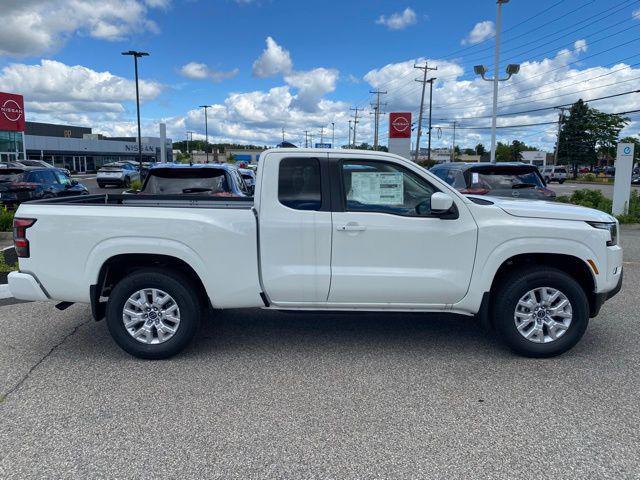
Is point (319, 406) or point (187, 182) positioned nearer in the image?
point (319, 406)

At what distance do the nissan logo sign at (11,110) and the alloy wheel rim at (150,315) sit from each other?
40935 mm

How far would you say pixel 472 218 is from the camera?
441cm

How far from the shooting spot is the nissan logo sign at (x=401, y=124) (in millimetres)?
14531

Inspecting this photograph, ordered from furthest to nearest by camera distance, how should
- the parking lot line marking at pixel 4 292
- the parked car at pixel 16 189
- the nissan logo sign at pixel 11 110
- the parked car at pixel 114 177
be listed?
the nissan logo sign at pixel 11 110 < the parked car at pixel 114 177 < the parked car at pixel 16 189 < the parking lot line marking at pixel 4 292

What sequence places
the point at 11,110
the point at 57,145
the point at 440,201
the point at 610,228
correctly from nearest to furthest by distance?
the point at 440,201 < the point at 610,228 < the point at 11,110 < the point at 57,145

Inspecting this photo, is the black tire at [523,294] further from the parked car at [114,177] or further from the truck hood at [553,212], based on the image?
the parked car at [114,177]

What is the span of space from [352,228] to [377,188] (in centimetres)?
46

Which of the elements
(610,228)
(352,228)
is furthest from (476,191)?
(352,228)

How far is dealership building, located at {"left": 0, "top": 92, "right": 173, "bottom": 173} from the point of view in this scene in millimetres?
38562

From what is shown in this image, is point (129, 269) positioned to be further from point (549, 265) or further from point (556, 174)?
point (556, 174)

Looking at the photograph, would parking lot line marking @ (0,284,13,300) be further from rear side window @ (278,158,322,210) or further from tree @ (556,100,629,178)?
tree @ (556,100,629,178)

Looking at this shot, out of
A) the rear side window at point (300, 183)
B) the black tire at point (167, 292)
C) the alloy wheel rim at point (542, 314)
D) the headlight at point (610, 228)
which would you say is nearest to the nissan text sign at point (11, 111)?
the black tire at point (167, 292)

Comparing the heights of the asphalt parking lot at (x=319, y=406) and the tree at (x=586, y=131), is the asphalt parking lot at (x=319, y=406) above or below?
below

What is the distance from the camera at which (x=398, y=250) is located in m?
4.39
